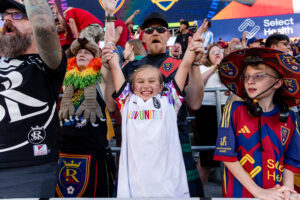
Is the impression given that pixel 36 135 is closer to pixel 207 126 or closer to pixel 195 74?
pixel 195 74

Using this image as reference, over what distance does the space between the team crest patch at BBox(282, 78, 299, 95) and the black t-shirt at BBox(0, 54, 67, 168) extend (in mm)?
1549

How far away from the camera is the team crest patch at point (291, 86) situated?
1978 millimetres

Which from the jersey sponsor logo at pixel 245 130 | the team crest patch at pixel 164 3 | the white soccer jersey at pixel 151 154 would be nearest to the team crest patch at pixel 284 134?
the jersey sponsor logo at pixel 245 130

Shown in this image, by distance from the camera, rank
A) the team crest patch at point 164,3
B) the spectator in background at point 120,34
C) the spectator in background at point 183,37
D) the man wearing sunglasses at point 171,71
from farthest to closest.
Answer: the team crest patch at point 164,3 → the spectator in background at point 183,37 → the spectator in background at point 120,34 → the man wearing sunglasses at point 171,71

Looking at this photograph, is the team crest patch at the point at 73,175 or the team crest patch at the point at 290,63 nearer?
the team crest patch at the point at 290,63

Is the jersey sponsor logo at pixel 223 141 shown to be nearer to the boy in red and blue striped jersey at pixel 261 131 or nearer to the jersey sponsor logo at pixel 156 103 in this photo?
the boy in red and blue striped jersey at pixel 261 131

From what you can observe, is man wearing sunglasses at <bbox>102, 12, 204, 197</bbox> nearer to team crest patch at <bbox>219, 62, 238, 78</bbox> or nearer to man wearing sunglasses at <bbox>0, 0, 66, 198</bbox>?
team crest patch at <bbox>219, 62, 238, 78</bbox>

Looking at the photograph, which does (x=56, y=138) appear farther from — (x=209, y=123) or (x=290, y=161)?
(x=209, y=123)

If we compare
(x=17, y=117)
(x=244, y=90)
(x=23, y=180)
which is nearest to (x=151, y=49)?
(x=244, y=90)

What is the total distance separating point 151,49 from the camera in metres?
2.59

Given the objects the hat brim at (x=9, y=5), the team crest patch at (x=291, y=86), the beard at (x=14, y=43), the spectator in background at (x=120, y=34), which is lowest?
the team crest patch at (x=291, y=86)

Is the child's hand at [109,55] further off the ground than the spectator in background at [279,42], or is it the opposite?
the spectator in background at [279,42]

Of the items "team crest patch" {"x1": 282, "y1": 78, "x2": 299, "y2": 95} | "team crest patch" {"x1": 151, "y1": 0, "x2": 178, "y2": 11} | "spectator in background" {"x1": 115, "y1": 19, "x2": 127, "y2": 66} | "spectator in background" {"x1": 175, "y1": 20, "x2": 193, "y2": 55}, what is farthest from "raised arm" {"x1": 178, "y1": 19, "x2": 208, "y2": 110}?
"team crest patch" {"x1": 151, "y1": 0, "x2": 178, "y2": 11}

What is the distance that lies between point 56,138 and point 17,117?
0.97 feet
